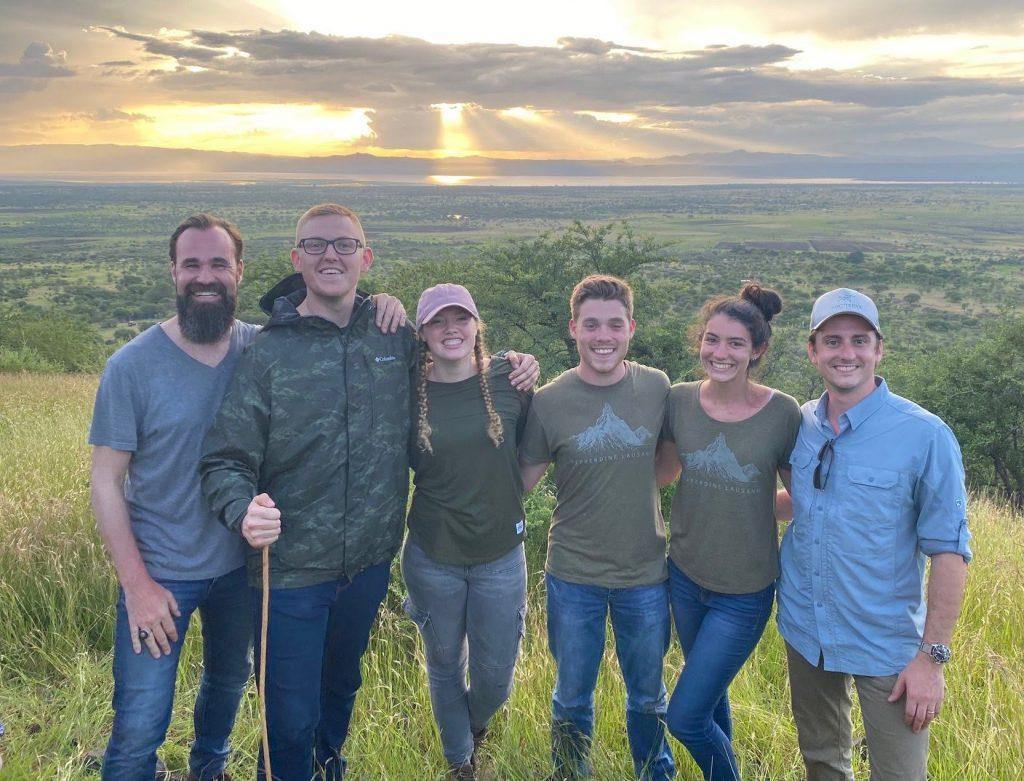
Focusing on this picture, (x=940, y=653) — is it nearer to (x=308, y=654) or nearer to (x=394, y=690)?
(x=308, y=654)

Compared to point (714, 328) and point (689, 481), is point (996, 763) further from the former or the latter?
point (714, 328)

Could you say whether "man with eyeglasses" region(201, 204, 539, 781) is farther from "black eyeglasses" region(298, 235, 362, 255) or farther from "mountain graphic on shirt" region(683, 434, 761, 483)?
"mountain graphic on shirt" region(683, 434, 761, 483)

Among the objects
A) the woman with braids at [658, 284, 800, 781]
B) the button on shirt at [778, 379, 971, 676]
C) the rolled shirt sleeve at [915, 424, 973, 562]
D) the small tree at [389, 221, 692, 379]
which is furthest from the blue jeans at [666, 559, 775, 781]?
the small tree at [389, 221, 692, 379]

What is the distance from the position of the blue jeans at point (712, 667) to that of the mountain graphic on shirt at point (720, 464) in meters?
0.49

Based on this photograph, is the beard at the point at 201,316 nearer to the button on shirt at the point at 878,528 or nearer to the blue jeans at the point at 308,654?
the blue jeans at the point at 308,654

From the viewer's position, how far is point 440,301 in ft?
10.7

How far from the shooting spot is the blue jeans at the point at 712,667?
315 cm

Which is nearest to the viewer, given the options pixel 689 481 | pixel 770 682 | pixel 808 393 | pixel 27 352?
pixel 689 481

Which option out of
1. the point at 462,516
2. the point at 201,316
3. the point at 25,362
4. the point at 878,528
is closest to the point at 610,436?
the point at 462,516

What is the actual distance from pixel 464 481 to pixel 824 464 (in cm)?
146

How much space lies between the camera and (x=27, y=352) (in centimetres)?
3111

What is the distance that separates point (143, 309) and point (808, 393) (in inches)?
2084

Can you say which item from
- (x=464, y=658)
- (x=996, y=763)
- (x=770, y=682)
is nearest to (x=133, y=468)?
(x=464, y=658)

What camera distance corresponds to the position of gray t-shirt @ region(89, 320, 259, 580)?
3076 millimetres
